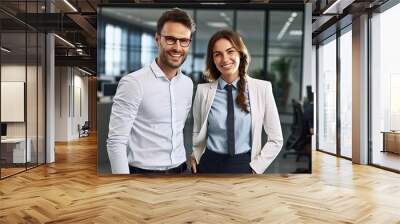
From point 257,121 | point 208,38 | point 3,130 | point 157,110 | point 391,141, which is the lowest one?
point 391,141

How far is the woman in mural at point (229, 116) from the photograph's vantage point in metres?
5.57

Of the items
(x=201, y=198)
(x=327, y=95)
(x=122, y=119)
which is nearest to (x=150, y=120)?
(x=122, y=119)

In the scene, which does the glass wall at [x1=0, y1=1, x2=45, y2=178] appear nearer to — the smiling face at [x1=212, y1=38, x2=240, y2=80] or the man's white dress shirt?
the man's white dress shirt

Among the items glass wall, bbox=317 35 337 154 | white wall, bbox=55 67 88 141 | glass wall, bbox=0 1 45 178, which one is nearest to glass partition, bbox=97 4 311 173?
glass wall, bbox=0 1 45 178

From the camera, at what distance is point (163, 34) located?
5.53 metres

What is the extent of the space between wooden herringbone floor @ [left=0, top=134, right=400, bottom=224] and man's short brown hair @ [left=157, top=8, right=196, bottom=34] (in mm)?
2226

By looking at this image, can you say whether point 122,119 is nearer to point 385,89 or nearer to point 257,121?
point 257,121

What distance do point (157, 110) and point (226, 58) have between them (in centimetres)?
118

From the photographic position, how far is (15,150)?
6848 millimetres

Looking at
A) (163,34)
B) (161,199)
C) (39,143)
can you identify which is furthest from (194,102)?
(39,143)

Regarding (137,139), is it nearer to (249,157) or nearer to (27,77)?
(249,157)

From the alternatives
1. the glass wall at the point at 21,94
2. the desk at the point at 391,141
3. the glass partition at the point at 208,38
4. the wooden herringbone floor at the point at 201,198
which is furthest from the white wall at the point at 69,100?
the desk at the point at 391,141

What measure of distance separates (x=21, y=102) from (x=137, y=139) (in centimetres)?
285

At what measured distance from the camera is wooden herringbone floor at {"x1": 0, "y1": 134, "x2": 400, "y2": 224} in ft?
13.1
